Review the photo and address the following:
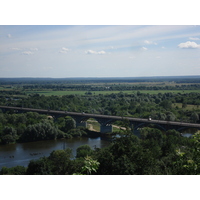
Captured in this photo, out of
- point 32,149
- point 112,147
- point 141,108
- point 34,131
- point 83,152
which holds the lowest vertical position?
point 32,149

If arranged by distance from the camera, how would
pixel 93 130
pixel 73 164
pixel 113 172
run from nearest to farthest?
1. pixel 113 172
2. pixel 73 164
3. pixel 93 130

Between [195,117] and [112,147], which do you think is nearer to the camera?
[112,147]

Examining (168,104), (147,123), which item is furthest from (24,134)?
(168,104)

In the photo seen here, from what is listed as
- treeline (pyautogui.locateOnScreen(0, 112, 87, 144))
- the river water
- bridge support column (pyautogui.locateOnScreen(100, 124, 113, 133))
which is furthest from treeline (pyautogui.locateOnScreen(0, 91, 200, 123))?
the river water

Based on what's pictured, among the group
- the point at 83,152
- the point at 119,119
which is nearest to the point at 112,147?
the point at 83,152

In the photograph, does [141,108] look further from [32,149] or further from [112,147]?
[112,147]

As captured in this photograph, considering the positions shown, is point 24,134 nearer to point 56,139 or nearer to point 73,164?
point 56,139

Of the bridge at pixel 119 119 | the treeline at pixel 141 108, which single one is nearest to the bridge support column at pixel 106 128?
the bridge at pixel 119 119

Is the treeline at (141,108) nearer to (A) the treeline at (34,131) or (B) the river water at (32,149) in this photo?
(A) the treeline at (34,131)
